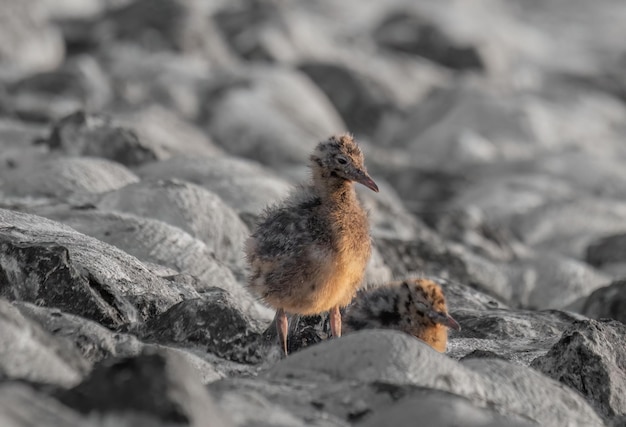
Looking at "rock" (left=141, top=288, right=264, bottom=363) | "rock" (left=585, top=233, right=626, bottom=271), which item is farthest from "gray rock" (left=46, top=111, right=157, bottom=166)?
"rock" (left=141, top=288, right=264, bottom=363)

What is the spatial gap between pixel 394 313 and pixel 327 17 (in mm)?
34984

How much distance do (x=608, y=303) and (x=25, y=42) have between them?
18671 mm

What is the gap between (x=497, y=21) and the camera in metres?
A: 44.4

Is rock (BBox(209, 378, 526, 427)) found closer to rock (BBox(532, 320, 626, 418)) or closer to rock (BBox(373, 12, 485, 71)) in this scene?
rock (BBox(532, 320, 626, 418))

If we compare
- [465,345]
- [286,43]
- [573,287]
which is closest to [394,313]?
[465,345]

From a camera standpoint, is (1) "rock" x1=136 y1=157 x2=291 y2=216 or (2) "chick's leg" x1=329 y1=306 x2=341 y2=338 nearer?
(2) "chick's leg" x1=329 y1=306 x2=341 y2=338

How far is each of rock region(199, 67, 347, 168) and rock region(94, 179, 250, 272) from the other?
9.46 m

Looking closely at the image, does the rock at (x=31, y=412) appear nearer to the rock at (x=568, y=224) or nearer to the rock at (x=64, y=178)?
the rock at (x=64, y=178)

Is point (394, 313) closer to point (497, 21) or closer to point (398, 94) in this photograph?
point (398, 94)

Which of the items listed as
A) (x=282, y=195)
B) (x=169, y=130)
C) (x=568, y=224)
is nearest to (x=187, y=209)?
(x=282, y=195)

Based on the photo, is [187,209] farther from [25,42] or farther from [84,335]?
[25,42]

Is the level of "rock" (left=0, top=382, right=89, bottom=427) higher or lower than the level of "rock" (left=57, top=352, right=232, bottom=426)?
lower

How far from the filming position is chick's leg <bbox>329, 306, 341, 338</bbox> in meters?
8.86

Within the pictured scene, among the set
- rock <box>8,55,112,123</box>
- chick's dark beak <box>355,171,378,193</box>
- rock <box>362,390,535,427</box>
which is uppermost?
chick's dark beak <box>355,171,378,193</box>
